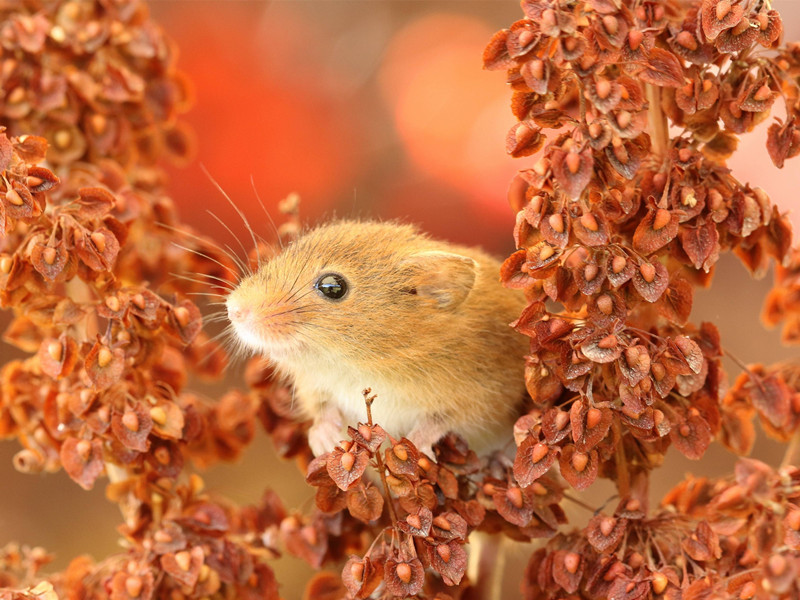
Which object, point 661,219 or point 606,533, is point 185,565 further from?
point 661,219

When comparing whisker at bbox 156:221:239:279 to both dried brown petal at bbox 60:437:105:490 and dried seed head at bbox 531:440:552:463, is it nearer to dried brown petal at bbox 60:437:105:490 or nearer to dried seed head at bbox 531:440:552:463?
dried brown petal at bbox 60:437:105:490

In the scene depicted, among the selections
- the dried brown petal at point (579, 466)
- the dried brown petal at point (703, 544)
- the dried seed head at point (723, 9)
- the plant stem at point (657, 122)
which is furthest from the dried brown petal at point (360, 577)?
the dried seed head at point (723, 9)

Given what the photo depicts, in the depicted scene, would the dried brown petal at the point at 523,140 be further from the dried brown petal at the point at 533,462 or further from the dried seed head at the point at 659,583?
the dried seed head at the point at 659,583

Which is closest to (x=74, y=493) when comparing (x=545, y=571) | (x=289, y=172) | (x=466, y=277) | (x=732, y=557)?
(x=289, y=172)

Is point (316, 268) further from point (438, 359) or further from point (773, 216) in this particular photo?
point (773, 216)

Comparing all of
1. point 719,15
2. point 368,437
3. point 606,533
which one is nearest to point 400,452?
point 368,437

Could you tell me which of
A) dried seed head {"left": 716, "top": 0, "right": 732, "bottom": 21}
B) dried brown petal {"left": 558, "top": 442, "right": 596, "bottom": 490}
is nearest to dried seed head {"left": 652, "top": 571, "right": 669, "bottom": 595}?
dried brown petal {"left": 558, "top": 442, "right": 596, "bottom": 490}

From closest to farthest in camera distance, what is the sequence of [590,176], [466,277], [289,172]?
[590,176]
[466,277]
[289,172]
